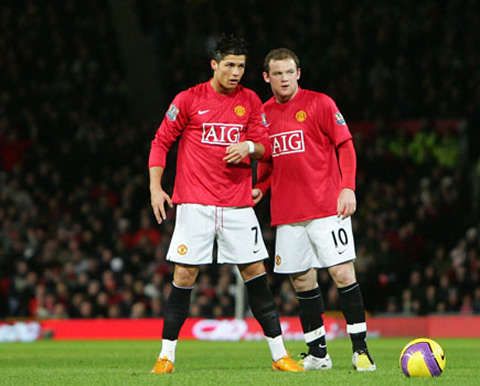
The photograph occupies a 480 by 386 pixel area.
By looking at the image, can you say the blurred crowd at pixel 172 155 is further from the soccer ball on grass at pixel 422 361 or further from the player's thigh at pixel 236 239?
the soccer ball on grass at pixel 422 361

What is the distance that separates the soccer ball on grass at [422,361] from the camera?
6805 mm

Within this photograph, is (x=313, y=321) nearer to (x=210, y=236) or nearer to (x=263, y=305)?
(x=263, y=305)

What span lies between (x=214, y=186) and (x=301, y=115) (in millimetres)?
956

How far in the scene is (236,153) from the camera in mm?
7430

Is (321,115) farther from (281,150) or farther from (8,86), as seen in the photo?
(8,86)

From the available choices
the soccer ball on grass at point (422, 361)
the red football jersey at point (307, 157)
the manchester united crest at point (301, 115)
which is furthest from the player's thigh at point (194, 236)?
the soccer ball on grass at point (422, 361)

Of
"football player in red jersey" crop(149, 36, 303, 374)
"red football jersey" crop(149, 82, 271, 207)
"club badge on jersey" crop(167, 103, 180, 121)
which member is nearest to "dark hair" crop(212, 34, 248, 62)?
"football player in red jersey" crop(149, 36, 303, 374)

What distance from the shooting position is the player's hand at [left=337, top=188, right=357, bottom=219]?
7551mm

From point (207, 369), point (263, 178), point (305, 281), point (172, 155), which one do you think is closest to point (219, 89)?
point (263, 178)

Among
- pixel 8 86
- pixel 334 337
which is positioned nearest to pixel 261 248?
pixel 334 337

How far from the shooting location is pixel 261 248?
775 cm

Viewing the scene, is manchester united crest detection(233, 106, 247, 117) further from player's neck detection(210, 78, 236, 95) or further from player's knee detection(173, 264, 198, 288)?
player's knee detection(173, 264, 198, 288)

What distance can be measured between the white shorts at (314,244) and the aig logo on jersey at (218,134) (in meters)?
0.91

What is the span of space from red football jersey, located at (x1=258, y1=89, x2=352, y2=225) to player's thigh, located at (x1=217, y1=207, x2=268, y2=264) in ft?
1.45
